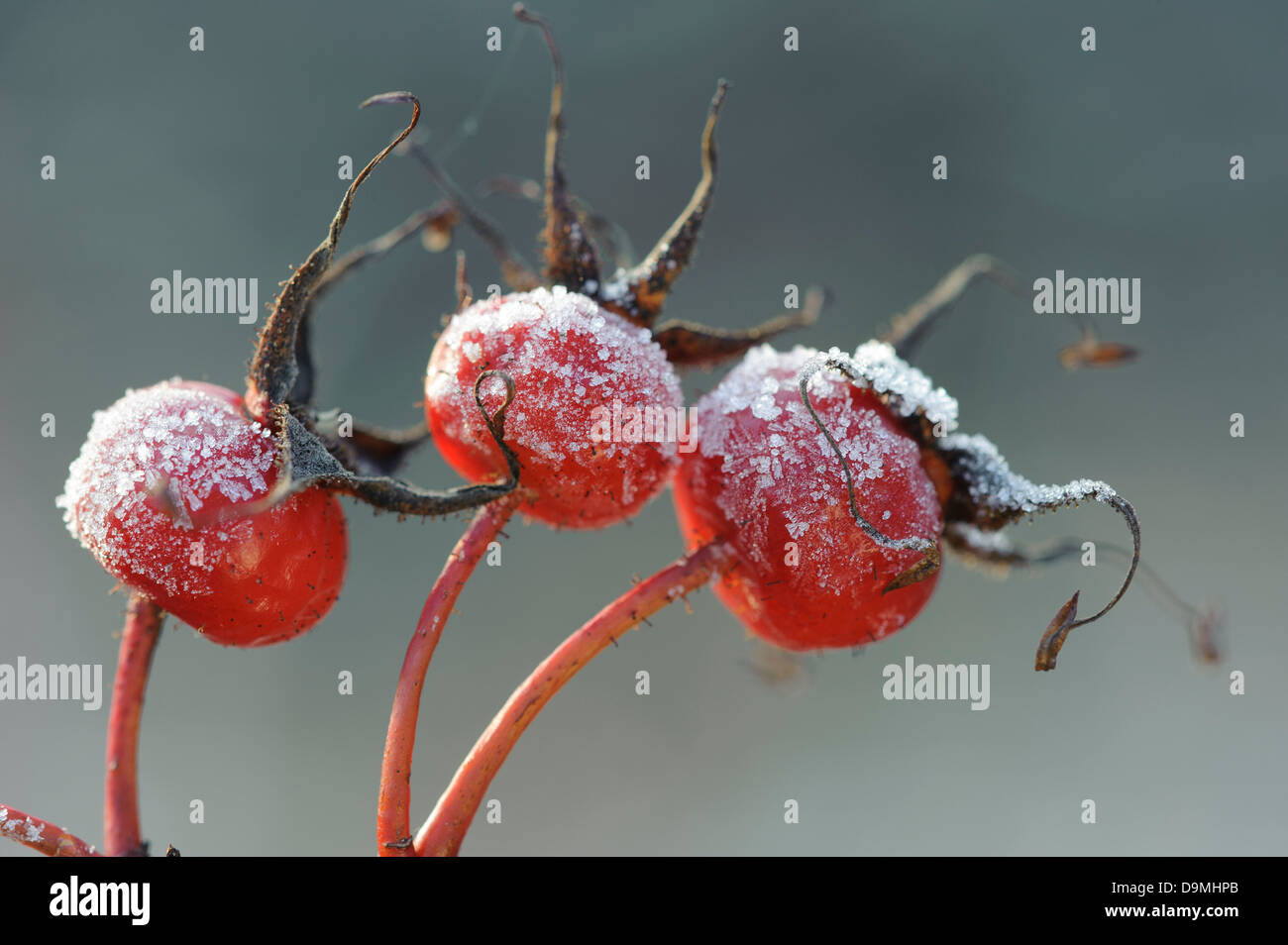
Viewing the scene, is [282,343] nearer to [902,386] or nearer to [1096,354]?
[902,386]

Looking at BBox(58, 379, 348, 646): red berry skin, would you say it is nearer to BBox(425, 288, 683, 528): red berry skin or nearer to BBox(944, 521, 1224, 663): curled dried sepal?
BBox(425, 288, 683, 528): red berry skin

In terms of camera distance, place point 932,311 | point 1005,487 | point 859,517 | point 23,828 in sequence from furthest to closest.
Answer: point 932,311, point 1005,487, point 859,517, point 23,828

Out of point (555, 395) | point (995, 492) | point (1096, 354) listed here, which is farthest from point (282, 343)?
point (1096, 354)

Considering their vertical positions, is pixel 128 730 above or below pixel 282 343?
below

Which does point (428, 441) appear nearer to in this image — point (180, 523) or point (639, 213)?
point (180, 523)

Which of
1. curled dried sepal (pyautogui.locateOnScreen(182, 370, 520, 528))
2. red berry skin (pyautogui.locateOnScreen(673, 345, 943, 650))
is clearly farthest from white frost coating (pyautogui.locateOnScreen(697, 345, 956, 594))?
curled dried sepal (pyautogui.locateOnScreen(182, 370, 520, 528))
